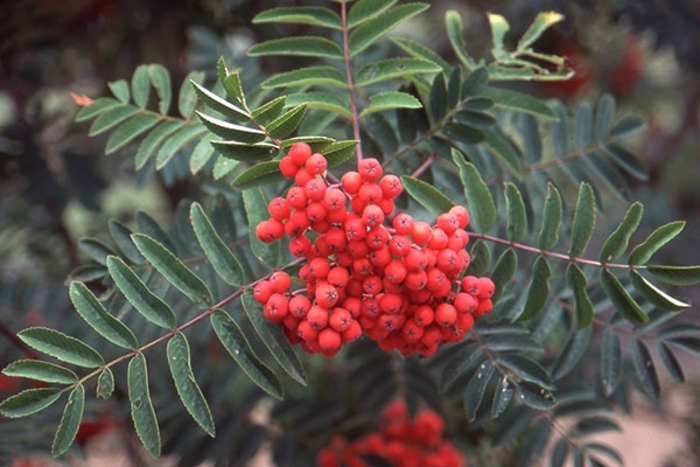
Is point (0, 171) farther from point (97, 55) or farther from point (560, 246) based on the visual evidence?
point (560, 246)

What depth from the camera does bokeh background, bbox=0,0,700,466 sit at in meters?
1.84

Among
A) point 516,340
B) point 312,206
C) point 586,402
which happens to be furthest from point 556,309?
point 312,206

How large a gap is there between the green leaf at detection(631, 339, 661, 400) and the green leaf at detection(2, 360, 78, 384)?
87cm

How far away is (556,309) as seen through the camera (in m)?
1.29

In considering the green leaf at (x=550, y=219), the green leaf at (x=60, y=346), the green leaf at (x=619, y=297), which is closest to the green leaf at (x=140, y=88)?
the green leaf at (x=60, y=346)

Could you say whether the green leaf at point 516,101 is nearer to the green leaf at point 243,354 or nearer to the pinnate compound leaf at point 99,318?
the green leaf at point 243,354

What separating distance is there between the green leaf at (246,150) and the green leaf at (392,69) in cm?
25

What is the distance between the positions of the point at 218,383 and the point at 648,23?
1.37 metres

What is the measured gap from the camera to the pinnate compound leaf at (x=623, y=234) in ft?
3.36

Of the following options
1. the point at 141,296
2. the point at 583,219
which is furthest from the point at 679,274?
the point at 141,296

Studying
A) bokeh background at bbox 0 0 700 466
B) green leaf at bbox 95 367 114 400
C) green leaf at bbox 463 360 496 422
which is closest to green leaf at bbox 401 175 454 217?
green leaf at bbox 463 360 496 422

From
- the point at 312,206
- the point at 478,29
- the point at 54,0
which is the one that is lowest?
the point at 478,29

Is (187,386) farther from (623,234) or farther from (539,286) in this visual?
(623,234)

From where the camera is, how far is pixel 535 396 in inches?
42.7
